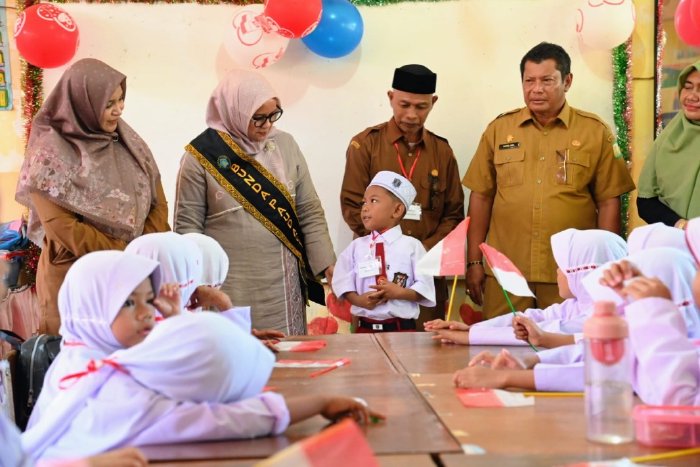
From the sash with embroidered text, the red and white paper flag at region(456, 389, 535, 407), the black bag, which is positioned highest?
the sash with embroidered text

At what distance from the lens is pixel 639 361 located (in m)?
1.83

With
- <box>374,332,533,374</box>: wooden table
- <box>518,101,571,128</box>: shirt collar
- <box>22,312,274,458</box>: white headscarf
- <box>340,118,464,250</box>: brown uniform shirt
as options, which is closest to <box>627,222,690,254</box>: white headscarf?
<box>374,332,533,374</box>: wooden table

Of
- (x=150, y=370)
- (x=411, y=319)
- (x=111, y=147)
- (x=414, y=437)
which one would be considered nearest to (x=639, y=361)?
(x=414, y=437)

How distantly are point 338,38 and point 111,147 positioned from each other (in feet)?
5.65

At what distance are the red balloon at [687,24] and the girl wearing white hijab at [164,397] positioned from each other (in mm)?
3311

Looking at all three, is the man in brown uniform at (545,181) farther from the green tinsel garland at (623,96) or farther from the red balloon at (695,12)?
the green tinsel garland at (623,96)

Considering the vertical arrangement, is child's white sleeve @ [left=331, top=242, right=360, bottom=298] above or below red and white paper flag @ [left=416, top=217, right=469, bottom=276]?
below

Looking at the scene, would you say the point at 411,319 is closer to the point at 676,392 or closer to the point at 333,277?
the point at 333,277

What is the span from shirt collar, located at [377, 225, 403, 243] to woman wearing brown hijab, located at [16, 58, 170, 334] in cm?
113

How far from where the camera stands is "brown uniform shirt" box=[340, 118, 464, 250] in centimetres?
439

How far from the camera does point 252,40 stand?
459 centimetres

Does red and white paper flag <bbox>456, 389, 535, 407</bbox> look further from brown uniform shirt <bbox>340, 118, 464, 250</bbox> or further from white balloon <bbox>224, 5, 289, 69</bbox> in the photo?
white balloon <bbox>224, 5, 289, 69</bbox>

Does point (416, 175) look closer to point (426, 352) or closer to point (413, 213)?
point (413, 213)

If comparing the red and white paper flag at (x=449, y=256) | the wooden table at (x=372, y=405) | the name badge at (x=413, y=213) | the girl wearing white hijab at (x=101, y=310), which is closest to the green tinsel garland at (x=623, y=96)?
the name badge at (x=413, y=213)
